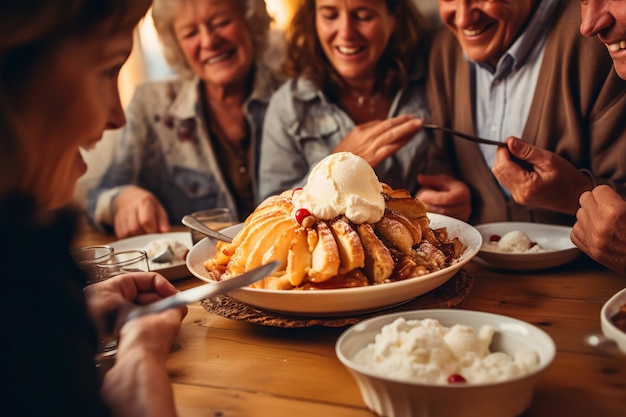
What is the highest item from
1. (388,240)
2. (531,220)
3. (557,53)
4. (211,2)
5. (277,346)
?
(211,2)

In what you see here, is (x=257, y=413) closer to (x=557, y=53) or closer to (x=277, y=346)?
(x=277, y=346)

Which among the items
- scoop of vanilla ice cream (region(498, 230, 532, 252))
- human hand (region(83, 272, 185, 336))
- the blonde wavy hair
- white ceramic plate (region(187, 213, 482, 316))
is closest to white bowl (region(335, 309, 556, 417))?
white ceramic plate (region(187, 213, 482, 316))

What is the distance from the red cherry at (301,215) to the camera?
120cm

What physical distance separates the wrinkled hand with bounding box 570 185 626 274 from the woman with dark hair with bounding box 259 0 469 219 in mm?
1064

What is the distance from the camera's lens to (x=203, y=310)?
130 cm

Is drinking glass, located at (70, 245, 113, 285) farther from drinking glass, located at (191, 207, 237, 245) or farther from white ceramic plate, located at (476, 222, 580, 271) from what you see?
white ceramic plate, located at (476, 222, 580, 271)

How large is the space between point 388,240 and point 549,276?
42 cm

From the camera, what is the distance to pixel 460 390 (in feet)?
2.37

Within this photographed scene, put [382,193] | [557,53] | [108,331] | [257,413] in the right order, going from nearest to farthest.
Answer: [257,413], [108,331], [382,193], [557,53]

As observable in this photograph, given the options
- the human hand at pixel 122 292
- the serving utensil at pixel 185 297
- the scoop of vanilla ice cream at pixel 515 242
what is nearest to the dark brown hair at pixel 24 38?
the serving utensil at pixel 185 297

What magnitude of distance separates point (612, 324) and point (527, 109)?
1322 mm

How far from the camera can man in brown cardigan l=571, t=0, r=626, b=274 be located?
123cm

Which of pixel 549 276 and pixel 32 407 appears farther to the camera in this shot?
pixel 549 276

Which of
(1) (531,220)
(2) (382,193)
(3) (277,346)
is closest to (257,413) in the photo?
(3) (277,346)
